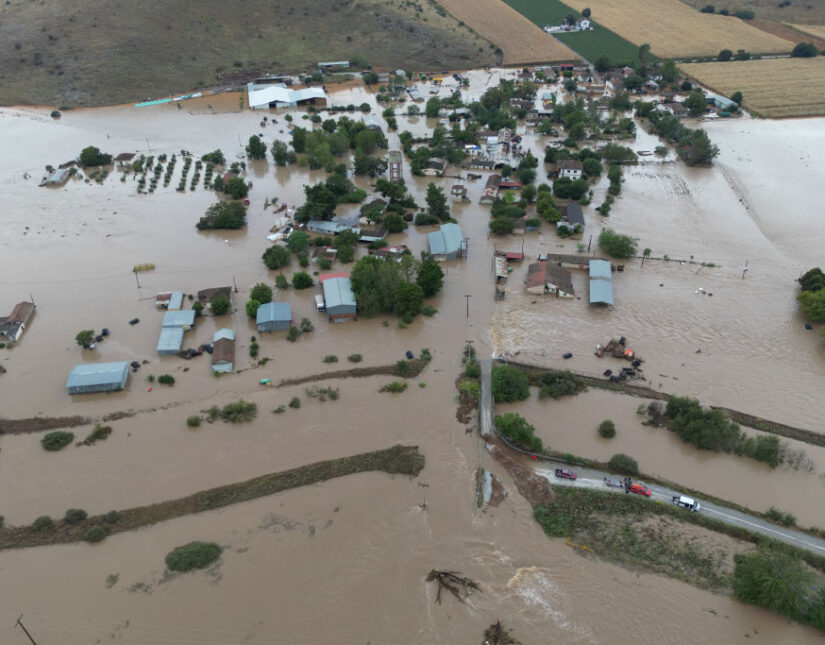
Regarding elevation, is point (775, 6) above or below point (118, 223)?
above

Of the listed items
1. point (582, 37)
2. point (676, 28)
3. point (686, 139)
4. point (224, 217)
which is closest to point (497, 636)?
point (224, 217)

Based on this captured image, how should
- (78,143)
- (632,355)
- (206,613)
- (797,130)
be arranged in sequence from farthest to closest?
(797,130), (78,143), (632,355), (206,613)

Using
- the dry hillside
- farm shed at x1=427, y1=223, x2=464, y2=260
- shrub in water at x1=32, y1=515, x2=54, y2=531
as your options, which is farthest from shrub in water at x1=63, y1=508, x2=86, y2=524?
the dry hillside

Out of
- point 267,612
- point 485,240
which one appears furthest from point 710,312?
point 267,612

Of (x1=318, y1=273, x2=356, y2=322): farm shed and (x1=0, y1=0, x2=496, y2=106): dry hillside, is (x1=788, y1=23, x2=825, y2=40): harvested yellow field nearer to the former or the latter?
(x1=0, y1=0, x2=496, y2=106): dry hillside

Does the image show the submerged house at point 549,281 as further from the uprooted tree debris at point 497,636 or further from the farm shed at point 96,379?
the farm shed at point 96,379

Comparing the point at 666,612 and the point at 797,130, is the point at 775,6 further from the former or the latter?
the point at 666,612

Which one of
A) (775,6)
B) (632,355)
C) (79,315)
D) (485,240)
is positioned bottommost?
(632,355)
